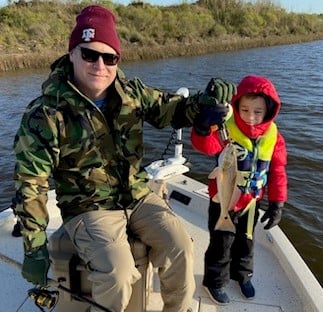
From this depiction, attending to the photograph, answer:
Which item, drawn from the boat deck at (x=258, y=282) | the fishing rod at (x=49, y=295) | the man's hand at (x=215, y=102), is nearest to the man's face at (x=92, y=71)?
the man's hand at (x=215, y=102)

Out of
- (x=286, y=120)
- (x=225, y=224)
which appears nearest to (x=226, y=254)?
(x=225, y=224)

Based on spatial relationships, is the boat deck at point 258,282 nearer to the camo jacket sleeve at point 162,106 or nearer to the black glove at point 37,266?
the black glove at point 37,266

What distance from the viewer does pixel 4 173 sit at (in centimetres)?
802

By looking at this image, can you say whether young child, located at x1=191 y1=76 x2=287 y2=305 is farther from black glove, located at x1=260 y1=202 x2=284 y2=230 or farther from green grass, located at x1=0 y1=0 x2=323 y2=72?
green grass, located at x1=0 y1=0 x2=323 y2=72

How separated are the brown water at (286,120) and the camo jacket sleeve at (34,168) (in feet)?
11.4

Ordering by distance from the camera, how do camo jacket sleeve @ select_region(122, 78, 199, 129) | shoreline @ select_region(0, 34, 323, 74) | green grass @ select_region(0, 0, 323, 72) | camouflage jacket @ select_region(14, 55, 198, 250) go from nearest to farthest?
camouflage jacket @ select_region(14, 55, 198, 250) < camo jacket sleeve @ select_region(122, 78, 199, 129) < shoreline @ select_region(0, 34, 323, 74) < green grass @ select_region(0, 0, 323, 72)

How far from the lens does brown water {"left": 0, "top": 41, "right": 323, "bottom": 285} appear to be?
19.3ft

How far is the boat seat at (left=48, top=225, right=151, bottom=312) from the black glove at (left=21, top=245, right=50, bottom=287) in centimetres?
17

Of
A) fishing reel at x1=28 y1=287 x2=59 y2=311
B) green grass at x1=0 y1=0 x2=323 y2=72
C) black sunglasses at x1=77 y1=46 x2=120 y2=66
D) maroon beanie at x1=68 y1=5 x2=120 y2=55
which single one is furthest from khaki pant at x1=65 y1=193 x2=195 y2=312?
green grass at x1=0 y1=0 x2=323 y2=72

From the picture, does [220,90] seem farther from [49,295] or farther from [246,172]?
[49,295]

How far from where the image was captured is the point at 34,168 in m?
2.25

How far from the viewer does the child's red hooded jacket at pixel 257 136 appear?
2.64 meters

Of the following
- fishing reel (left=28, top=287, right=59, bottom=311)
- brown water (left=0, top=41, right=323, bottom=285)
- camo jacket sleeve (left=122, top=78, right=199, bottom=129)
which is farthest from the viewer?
brown water (left=0, top=41, right=323, bottom=285)

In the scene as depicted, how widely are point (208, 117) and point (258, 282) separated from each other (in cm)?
152
